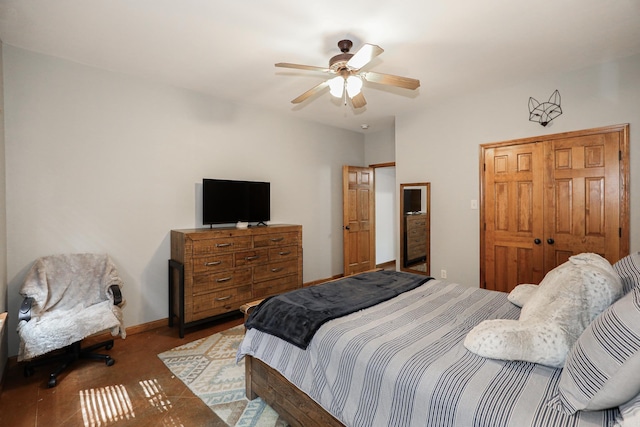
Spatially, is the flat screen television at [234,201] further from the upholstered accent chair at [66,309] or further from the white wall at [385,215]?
the white wall at [385,215]

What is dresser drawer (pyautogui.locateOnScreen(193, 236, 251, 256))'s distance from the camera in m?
3.17

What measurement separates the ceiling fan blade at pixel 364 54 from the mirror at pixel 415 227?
2.52 m

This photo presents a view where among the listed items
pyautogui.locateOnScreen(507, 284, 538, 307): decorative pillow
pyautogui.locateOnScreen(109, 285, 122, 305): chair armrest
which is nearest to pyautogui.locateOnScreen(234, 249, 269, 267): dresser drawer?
pyautogui.locateOnScreen(109, 285, 122, 305): chair armrest

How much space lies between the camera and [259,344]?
190 cm

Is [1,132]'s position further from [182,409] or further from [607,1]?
[607,1]

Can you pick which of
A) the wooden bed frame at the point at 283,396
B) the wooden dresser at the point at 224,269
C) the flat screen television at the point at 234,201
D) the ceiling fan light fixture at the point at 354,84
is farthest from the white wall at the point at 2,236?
the ceiling fan light fixture at the point at 354,84

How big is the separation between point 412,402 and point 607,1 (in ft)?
9.28

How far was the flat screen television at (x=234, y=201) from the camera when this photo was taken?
11.8 feet

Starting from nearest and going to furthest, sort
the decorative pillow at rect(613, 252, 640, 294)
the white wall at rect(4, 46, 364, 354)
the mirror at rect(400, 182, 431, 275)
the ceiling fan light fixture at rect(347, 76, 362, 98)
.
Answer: the decorative pillow at rect(613, 252, 640, 294) → the ceiling fan light fixture at rect(347, 76, 362, 98) → the white wall at rect(4, 46, 364, 354) → the mirror at rect(400, 182, 431, 275)

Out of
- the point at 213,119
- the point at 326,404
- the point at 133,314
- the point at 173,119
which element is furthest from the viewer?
the point at 213,119

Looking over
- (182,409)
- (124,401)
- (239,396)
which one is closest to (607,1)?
(239,396)

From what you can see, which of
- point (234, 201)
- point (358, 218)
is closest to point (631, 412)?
point (234, 201)

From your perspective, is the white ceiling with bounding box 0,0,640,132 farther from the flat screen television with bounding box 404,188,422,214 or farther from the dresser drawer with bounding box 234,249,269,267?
the dresser drawer with bounding box 234,249,269,267

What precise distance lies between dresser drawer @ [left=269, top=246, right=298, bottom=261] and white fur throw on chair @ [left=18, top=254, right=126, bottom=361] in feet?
5.33
